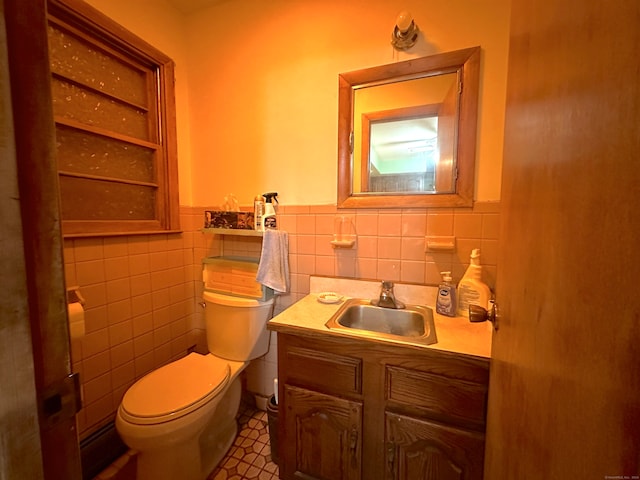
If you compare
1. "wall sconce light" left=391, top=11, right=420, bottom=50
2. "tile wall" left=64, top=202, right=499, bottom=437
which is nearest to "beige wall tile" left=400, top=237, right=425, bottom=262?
"tile wall" left=64, top=202, right=499, bottom=437

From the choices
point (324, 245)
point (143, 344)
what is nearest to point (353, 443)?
point (324, 245)

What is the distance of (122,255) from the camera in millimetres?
1376

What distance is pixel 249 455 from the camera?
4.41 ft

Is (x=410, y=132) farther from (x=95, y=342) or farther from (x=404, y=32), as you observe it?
(x=95, y=342)

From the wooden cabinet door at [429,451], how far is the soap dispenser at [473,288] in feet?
1.54

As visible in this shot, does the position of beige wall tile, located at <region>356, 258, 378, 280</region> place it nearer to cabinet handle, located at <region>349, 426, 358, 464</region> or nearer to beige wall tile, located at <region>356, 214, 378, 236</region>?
beige wall tile, located at <region>356, 214, 378, 236</region>

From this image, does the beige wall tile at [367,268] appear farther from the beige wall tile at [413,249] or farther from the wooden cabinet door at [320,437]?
the wooden cabinet door at [320,437]

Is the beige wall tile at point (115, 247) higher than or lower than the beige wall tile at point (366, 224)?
lower

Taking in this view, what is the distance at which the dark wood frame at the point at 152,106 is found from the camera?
3.75ft

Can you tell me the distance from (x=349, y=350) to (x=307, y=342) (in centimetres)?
17

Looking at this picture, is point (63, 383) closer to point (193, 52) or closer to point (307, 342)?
point (307, 342)

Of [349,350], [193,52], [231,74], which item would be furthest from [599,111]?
[193,52]

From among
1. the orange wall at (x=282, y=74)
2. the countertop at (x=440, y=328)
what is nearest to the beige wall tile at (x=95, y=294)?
the orange wall at (x=282, y=74)

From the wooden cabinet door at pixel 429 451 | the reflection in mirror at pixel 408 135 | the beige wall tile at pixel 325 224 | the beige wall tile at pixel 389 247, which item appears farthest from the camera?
the beige wall tile at pixel 325 224
